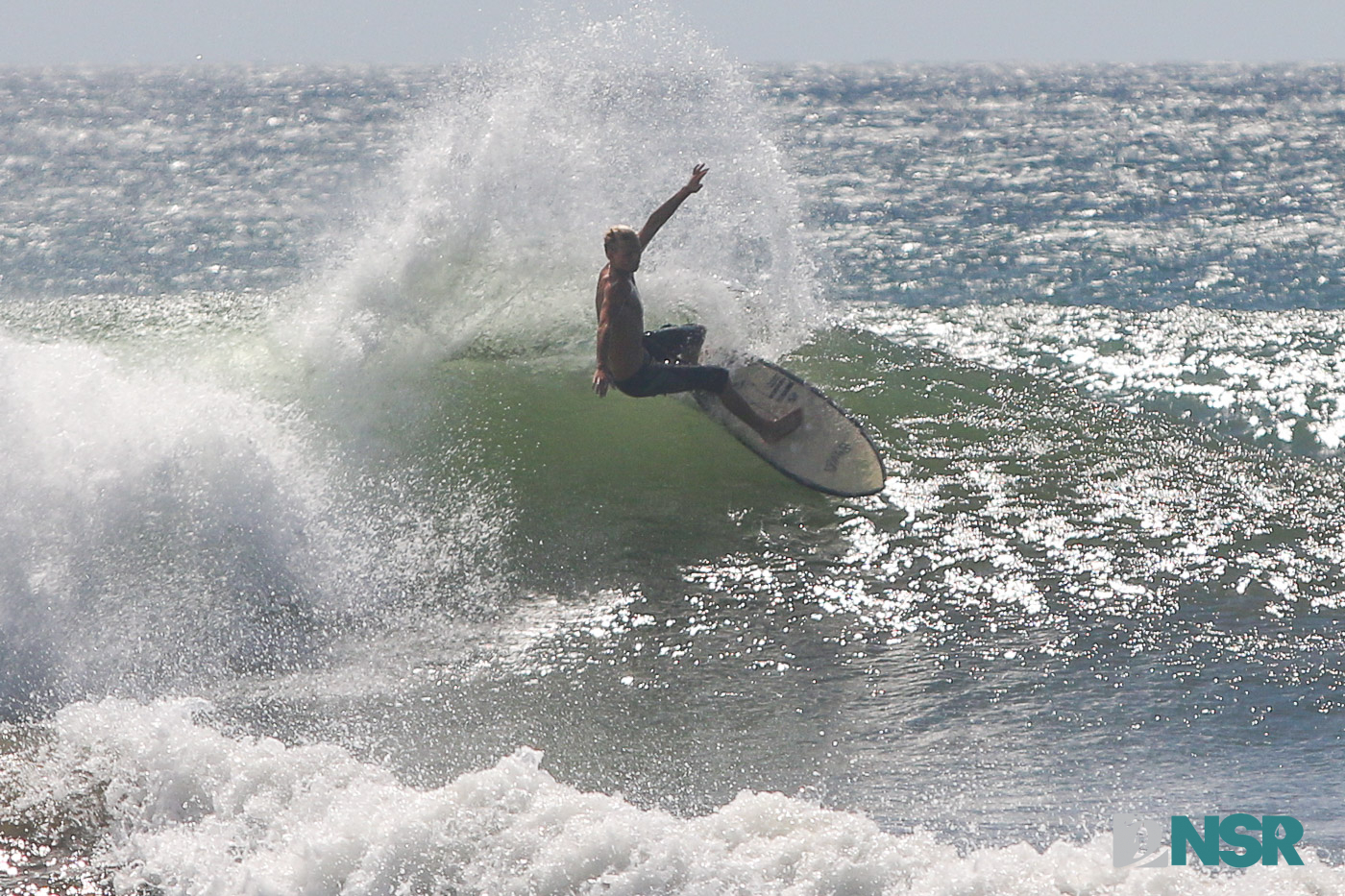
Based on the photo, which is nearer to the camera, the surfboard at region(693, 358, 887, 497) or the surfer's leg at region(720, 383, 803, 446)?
the surfboard at region(693, 358, 887, 497)

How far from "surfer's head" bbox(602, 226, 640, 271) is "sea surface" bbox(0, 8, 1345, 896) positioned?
64.4 inches

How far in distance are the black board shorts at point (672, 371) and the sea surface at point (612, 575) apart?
0.62m

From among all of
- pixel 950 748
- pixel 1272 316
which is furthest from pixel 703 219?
pixel 950 748

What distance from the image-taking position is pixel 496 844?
5180 mm

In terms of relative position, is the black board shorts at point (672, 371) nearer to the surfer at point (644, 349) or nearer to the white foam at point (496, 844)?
the surfer at point (644, 349)

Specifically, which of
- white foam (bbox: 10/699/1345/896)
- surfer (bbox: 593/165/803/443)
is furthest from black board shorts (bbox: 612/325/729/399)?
white foam (bbox: 10/699/1345/896)

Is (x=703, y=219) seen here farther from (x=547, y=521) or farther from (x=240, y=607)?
(x=240, y=607)

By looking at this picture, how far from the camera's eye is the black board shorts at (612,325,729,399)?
29.6 feet

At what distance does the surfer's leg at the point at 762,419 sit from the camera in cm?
924

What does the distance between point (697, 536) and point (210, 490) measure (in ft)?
10.4

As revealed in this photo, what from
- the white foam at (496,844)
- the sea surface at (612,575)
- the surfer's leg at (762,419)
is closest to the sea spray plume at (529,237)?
the sea surface at (612,575)

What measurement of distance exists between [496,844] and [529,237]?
326 inches

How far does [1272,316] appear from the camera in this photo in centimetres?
1394
